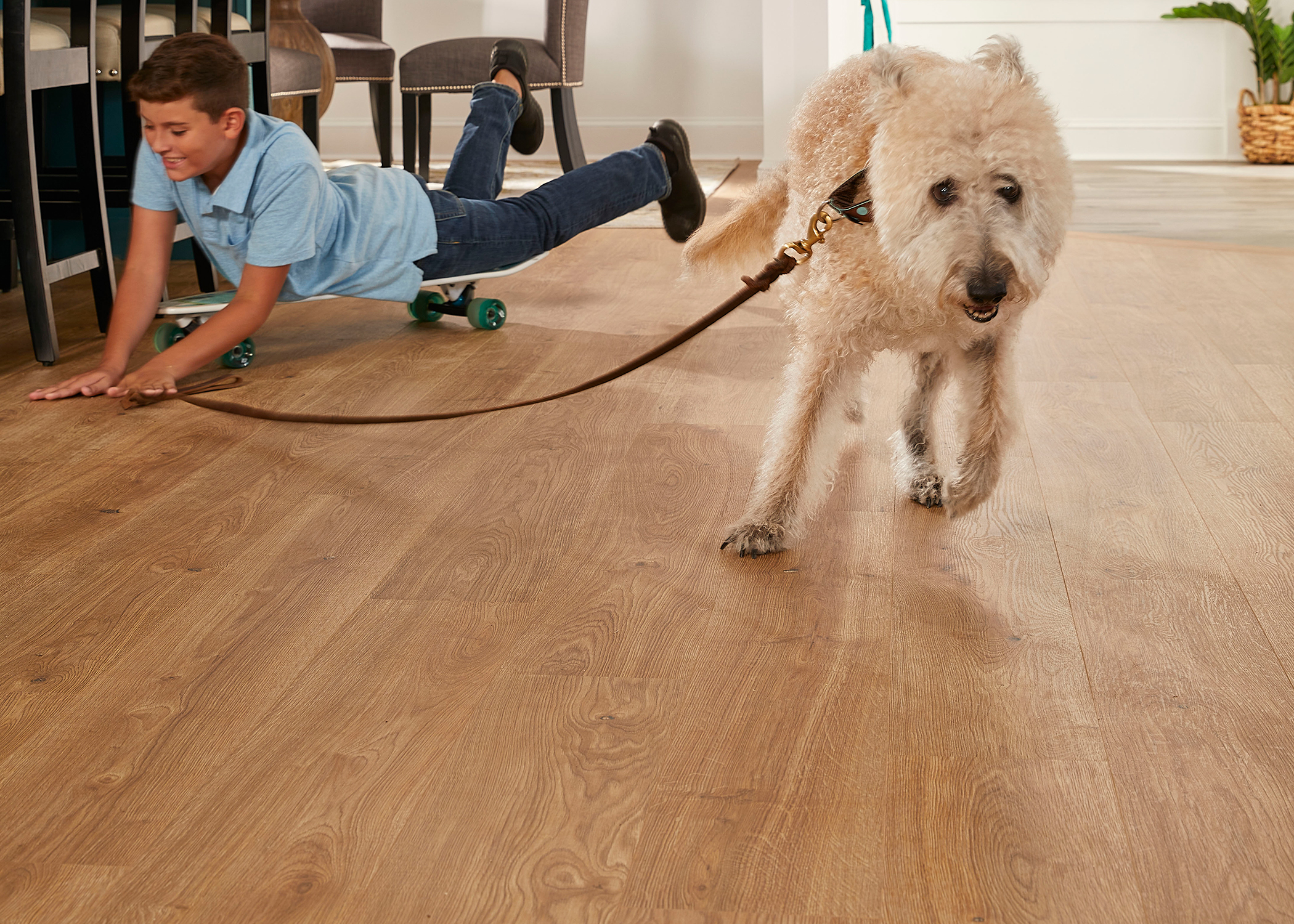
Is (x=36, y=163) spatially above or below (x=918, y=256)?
above

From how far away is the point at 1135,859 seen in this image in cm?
92

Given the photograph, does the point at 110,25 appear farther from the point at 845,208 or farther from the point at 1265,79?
the point at 1265,79

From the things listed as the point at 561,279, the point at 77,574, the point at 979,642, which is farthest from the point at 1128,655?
the point at 561,279

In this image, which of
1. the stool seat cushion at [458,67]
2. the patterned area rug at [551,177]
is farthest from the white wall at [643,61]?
the stool seat cushion at [458,67]

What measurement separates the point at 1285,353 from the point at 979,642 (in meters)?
1.53

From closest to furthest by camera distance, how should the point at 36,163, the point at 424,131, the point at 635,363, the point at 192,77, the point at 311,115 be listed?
the point at 635,363
the point at 192,77
the point at 36,163
the point at 311,115
the point at 424,131

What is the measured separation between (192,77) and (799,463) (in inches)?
53.2

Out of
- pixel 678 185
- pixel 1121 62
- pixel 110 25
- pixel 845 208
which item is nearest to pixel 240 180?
pixel 110 25

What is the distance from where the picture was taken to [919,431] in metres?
1.78

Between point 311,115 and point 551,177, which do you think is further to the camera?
point 551,177

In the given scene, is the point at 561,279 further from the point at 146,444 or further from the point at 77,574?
the point at 77,574

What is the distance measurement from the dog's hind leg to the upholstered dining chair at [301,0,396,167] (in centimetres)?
381

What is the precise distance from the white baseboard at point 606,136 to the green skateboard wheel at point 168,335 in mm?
3947

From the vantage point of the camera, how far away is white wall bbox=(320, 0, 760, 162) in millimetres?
6219
